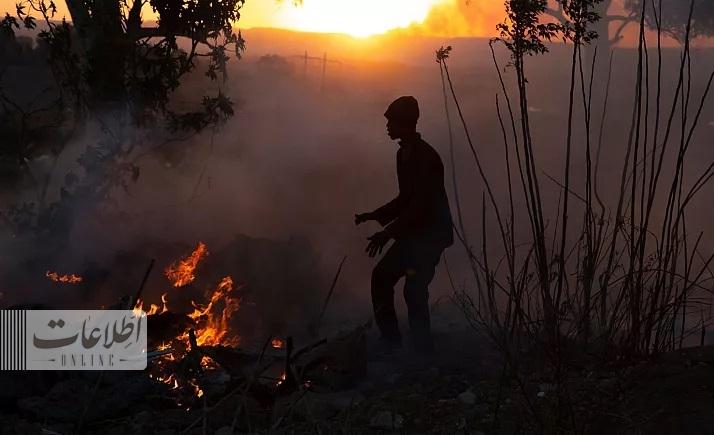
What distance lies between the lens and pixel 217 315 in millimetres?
6676

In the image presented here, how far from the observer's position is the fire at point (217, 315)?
6.22 meters

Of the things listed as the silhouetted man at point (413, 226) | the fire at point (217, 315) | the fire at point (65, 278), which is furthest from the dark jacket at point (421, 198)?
the fire at point (65, 278)

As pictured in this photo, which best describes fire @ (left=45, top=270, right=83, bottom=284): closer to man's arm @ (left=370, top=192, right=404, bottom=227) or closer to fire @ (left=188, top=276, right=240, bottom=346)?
fire @ (left=188, top=276, right=240, bottom=346)

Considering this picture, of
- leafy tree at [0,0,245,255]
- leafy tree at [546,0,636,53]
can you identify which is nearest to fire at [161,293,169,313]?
leafy tree at [0,0,245,255]

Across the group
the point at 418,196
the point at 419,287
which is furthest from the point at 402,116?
the point at 419,287

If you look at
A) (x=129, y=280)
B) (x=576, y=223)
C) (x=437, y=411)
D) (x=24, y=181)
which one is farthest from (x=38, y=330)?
(x=576, y=223)

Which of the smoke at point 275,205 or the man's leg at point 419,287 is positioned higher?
the man's leg at point 419,287

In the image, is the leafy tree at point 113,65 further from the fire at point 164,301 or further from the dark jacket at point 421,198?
the dark jacket at point 421,198

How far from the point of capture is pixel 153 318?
5.43 m

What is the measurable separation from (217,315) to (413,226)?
2468mm

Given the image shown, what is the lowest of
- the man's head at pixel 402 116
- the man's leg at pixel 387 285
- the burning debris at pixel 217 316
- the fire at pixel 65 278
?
the burning debris at pixel 217 316

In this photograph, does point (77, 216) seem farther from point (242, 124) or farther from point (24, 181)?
point (242, 124)

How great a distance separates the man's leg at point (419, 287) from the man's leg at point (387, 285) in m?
0.09

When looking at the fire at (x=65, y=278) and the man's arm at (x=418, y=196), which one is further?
the fire at (x=65, y=278)
